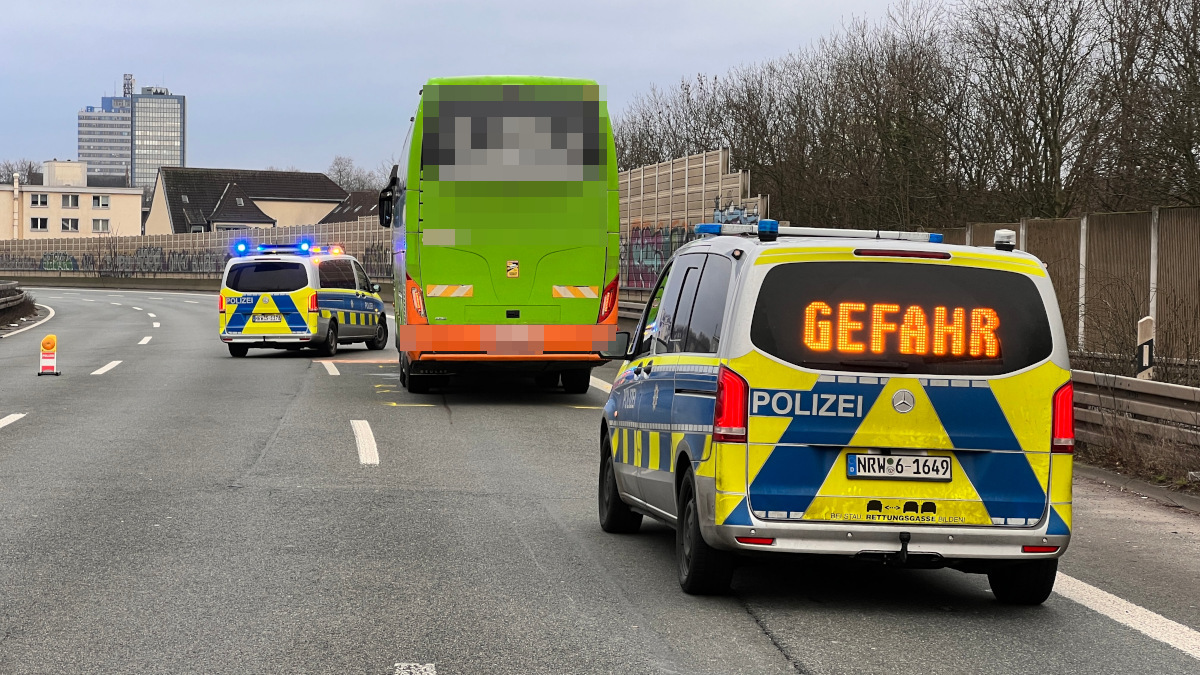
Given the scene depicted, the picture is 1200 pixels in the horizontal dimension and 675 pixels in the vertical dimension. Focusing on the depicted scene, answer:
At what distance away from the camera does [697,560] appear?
675 cm

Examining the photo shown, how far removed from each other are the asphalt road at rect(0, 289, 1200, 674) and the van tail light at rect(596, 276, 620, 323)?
3930mm

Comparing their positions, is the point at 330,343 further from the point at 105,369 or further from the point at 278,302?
the point at 105,369

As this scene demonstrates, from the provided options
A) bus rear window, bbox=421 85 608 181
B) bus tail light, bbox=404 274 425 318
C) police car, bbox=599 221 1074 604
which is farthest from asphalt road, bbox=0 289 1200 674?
bus rear window, bbox=421 85 608 181

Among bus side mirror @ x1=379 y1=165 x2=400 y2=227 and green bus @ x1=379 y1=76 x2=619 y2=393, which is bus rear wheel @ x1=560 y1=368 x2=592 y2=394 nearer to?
green bus @ x1=379 y1=76 x2=619 y2=393

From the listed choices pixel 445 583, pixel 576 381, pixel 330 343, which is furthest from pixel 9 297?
pixel 445 583

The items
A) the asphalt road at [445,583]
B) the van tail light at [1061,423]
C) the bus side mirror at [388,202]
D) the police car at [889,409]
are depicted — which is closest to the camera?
the asphalt road at [445,583]

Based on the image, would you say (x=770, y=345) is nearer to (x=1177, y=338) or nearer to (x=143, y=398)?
(x=1177, y=338)

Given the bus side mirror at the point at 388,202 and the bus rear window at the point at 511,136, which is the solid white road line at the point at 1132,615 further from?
the bus side mirror at the point at 388,202

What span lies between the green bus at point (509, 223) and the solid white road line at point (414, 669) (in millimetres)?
11595

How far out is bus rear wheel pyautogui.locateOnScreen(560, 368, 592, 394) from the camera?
19.4m

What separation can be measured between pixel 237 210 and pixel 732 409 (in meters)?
132

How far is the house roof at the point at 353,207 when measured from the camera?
132375 mm

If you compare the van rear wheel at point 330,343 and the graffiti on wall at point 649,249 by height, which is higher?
the graffiti on wall at point 649,249

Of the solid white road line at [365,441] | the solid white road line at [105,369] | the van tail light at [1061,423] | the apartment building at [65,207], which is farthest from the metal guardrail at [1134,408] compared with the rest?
the apartment building at [65,207]
